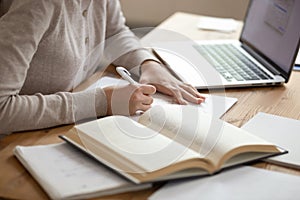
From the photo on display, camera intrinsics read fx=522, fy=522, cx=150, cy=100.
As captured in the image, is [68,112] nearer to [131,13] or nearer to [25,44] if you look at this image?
[25,44]

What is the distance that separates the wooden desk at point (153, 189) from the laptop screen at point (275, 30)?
8 centimetres

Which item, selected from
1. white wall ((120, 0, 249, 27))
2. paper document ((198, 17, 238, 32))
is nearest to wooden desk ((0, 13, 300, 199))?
paper document ((198, 17, 238, 32))

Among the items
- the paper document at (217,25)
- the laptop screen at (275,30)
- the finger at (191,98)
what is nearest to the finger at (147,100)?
the finger at (191,98)

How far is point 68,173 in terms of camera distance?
84 centimetres

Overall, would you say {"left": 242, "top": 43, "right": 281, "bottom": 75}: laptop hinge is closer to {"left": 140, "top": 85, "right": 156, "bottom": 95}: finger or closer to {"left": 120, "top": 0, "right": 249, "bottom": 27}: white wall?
{"left": 140, "top": 85, "right": 156, "bottom": 95}: finger

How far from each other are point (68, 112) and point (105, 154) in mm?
199

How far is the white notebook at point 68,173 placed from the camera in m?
0.79

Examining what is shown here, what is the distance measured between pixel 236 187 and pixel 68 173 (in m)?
0.27

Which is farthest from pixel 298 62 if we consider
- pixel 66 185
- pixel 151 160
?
pixel 66 185

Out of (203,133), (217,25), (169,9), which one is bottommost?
(169,9)

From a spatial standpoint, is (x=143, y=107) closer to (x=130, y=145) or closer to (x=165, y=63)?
(x=130, y=145)

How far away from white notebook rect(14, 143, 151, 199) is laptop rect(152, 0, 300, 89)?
0.45m

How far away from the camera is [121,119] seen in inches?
38.8

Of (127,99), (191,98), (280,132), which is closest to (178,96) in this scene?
(191,98)
